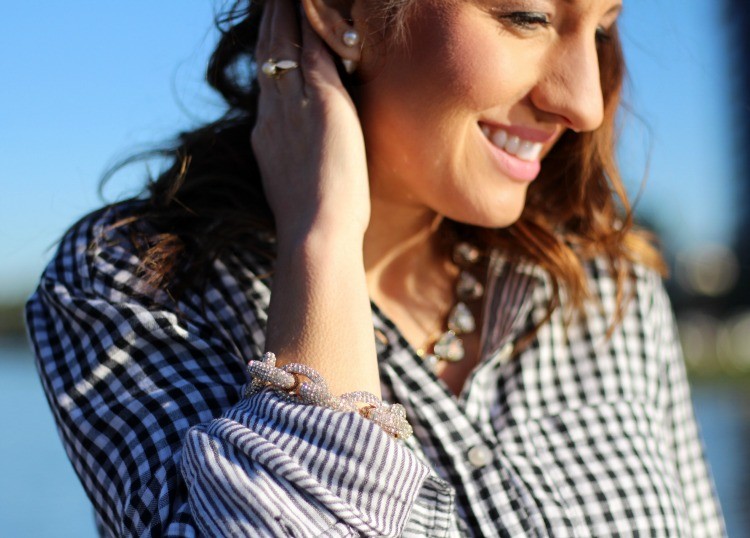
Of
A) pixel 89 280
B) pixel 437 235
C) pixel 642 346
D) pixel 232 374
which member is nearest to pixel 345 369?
pixel 232 374

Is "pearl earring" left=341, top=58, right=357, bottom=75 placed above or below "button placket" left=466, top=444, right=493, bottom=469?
above

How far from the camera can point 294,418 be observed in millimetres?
1418

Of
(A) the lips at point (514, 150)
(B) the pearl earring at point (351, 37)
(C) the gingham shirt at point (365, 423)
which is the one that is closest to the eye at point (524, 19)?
(A) the lips at point (514, 150)

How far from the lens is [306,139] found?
177 cm

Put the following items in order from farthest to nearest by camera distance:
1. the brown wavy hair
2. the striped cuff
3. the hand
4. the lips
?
the brown wavy hair < the lips < the hand < the striped cuff

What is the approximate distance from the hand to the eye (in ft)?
1.08

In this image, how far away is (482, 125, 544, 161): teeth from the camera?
1.79 meters

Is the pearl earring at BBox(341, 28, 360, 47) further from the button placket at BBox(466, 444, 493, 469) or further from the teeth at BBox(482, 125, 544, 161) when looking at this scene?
the button placket at BBox(466, 444, 493, 469)

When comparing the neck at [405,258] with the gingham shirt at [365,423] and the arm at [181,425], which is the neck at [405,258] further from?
the arm at [181,425]

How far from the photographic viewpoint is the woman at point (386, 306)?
4.74 ft

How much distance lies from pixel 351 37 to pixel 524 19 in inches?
13.5

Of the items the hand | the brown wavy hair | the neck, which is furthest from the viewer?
the neck

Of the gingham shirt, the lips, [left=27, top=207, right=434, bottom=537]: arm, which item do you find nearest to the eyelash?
the lips

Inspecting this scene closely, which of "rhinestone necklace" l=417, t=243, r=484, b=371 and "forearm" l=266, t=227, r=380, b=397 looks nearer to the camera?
"forearm" l=266, t=227, r=380, b=397
